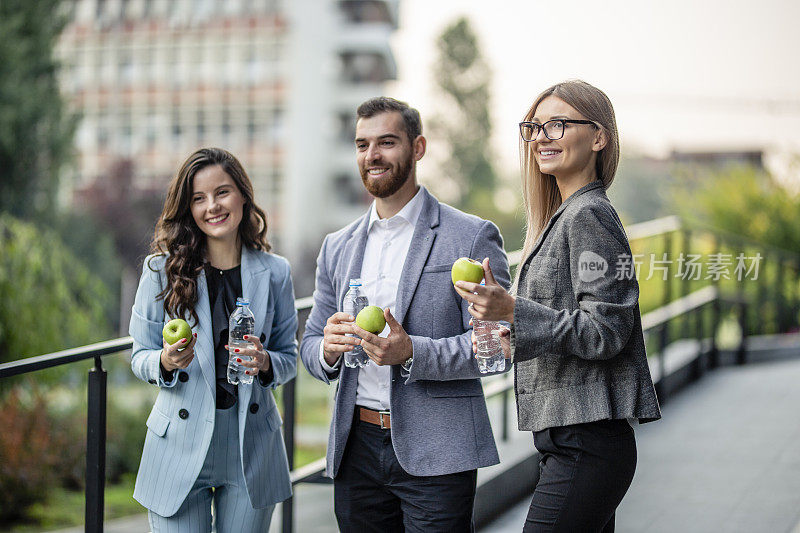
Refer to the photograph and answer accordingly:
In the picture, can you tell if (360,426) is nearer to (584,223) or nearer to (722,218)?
(584,223)

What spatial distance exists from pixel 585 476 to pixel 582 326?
1.27 ft

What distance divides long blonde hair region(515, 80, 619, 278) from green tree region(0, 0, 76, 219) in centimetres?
2650

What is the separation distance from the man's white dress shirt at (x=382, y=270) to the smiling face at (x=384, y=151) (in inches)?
4.7

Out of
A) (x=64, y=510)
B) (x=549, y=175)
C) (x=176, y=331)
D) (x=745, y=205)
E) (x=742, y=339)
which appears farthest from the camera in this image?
(x=64, y=510)

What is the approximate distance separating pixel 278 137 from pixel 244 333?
163ft

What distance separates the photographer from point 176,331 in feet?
8.35

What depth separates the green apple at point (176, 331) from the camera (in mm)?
2529

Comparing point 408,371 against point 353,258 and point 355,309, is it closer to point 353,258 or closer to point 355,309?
point 355,309

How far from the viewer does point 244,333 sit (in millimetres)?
2742

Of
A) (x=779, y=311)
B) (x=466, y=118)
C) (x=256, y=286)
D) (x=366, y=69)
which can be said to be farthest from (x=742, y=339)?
(x=366, y=69)

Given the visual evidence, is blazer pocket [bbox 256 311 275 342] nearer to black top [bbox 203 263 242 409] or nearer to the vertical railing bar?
black top [bbox 203 263 242 409]

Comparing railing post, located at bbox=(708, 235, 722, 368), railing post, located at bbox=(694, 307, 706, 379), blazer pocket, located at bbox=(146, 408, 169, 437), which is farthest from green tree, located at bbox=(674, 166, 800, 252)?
blazer pocket, located at bbox=(146, 408, 169, 437)

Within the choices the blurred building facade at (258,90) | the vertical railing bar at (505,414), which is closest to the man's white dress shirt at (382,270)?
the vertical railing bar at (505,414)

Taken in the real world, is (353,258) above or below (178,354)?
above
